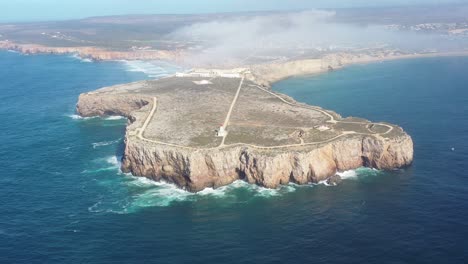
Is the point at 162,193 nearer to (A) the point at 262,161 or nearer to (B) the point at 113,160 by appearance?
(A) the point at 262,161

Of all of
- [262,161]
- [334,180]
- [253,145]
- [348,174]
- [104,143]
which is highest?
[253,145]

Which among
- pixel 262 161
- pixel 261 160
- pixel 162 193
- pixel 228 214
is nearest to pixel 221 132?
pixel 261 160

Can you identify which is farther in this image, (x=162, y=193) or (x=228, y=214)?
(x=162, y=193)

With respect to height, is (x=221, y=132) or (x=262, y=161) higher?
(x=221, y=132)

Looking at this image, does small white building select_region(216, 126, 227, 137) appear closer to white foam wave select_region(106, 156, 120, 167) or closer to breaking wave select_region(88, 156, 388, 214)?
breaking wave select_region(88, 156, 388, 214)

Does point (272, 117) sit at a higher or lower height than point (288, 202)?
higher

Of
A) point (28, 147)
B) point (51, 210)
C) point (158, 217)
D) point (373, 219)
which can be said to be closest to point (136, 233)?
point (158, 217)

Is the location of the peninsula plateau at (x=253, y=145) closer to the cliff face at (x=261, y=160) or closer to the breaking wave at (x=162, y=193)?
the cliff face at (x=261, y=160)

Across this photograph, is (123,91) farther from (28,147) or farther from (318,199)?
(318,199)

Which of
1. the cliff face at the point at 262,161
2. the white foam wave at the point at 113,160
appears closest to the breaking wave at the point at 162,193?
the cliff face at the point at 262,161
